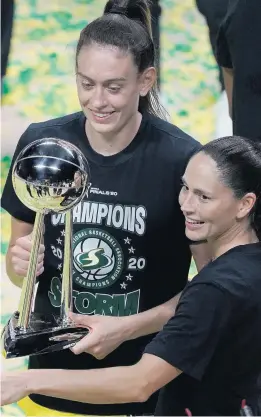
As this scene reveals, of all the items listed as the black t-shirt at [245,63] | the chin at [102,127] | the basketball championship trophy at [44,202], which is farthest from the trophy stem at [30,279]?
the black t-shirt at [245,63]

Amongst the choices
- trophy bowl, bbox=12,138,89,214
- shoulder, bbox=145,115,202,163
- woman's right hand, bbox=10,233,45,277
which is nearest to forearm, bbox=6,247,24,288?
woman's right hand, bbox=10,233,45,277

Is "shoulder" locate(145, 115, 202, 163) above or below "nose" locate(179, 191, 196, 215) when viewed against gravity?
above

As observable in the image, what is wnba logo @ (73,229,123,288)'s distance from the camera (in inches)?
50.5

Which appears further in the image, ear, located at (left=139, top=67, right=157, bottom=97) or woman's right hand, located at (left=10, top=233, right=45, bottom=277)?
ear, located at (left=139, top=67, right=157, bottom=97)

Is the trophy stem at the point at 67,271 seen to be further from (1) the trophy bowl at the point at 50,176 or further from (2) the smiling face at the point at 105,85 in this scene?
(2) the smiling face at the point at 105,85

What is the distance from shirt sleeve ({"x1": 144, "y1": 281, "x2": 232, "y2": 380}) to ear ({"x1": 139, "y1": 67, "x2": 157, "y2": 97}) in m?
0.35

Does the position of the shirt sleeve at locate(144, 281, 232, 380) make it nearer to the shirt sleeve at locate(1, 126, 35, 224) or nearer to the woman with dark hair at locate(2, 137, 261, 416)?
the woman with dark hair at locate(2, 137, 261, 416)

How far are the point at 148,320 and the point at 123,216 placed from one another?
0.15m

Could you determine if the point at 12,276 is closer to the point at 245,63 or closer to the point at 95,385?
the point at 95,385

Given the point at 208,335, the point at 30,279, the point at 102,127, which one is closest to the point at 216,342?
the point at 208,335

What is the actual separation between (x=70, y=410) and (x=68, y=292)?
377 millimetres

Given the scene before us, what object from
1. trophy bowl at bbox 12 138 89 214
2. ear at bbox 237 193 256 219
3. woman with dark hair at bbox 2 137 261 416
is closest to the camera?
trophy bowl at bbox 12 138 89 214

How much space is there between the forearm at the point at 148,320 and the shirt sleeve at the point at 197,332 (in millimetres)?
139

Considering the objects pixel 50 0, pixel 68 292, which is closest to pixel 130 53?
pixel 68 292
